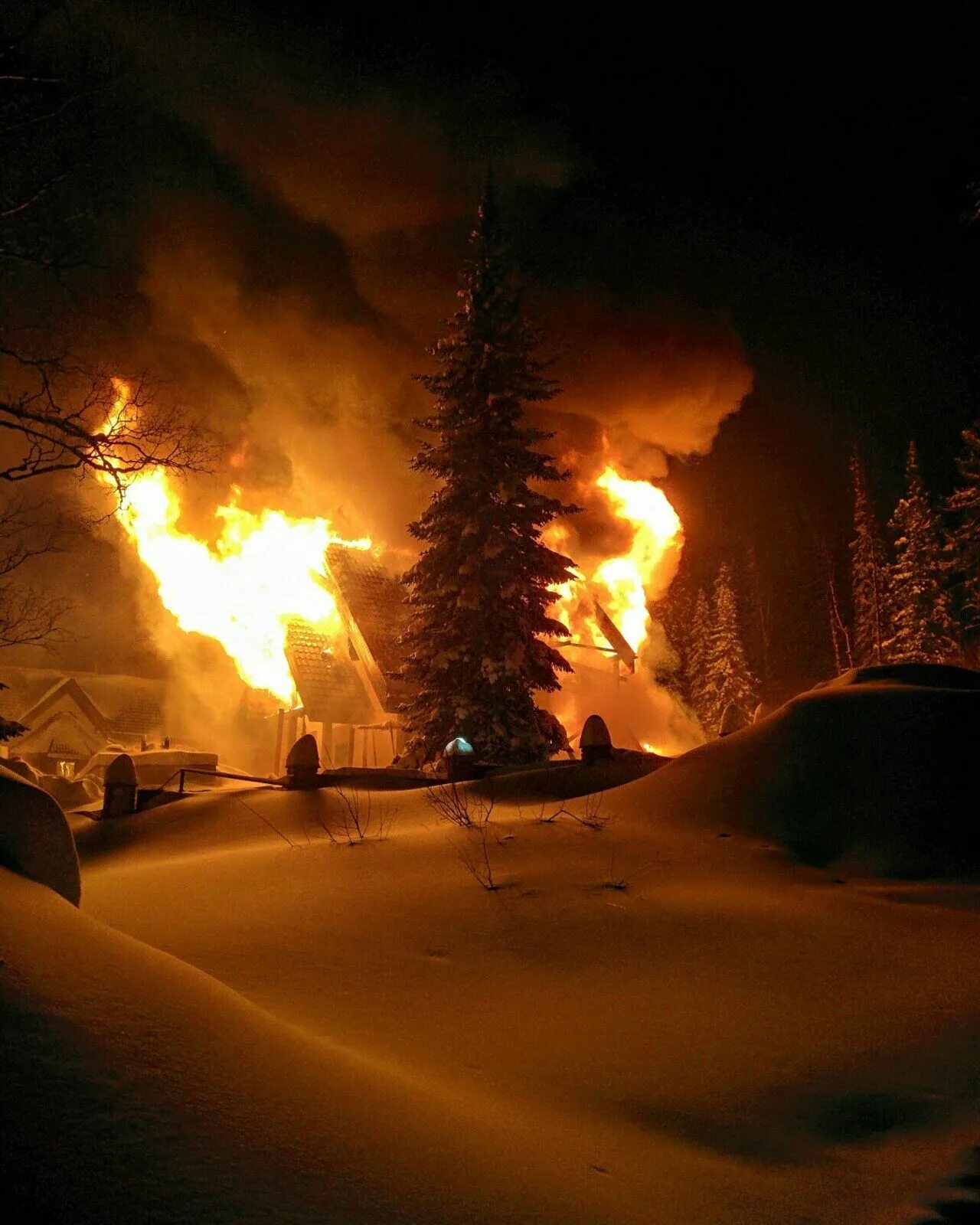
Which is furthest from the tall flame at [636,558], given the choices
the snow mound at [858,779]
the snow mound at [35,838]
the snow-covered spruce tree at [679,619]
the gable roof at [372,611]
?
the snow mound at [35,838]

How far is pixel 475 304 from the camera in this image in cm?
1847

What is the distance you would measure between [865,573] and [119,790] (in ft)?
133

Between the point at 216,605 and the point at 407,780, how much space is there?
1731 cm

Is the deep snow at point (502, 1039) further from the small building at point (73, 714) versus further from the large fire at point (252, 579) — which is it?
the small building at point (73, 714)

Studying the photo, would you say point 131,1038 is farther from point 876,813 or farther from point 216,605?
point 216,605

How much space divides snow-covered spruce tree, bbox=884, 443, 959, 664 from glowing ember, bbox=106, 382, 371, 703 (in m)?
22.5

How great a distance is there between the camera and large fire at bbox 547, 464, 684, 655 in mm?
30922

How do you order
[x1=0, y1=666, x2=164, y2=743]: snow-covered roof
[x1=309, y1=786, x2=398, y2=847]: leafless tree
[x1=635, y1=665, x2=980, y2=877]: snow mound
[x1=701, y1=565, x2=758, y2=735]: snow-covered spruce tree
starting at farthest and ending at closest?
1. [x1=701, y1=565, x2=758, y2=735]: snow-covered spruce tree
2. [x1=0, y1=666, x2=164, y2=743]: snow-covered roof
3. [x1=309, y1=786, x2=398, y2=847]: leafless tree
4. [x1=635, y1=665, x2=980, y2=877]: snow mound

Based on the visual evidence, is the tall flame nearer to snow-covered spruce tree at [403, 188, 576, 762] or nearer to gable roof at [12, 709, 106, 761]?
snow-covered spruce tree at [403, 188, 576, 762]

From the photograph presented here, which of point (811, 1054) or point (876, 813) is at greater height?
point (876, 813)

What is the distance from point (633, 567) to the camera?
31.6 m

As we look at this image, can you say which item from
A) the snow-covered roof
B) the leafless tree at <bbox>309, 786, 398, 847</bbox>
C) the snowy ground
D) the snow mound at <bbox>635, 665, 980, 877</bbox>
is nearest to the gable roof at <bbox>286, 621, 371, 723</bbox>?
the leafless tree at <bbox>309, 786, 398, 847</bbox>

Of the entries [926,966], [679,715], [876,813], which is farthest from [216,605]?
[926,966]

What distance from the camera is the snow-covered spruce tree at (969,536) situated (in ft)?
95.1
